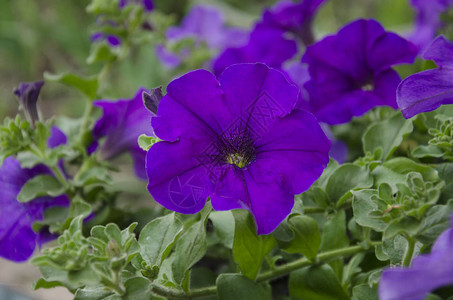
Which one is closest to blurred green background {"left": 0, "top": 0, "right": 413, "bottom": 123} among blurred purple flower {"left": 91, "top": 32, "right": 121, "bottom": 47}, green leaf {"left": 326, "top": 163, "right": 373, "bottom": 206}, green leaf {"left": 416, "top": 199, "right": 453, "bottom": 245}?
blurred purple flower {"left": 91, "top": 32, "right": 121, "bottom": 47}

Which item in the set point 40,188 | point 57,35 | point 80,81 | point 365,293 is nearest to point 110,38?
point 80,81

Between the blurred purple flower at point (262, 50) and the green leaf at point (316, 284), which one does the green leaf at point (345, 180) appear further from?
the blurred purple flower at point (262, 50)

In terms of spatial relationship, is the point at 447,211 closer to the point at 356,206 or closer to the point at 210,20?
the point at 356,206

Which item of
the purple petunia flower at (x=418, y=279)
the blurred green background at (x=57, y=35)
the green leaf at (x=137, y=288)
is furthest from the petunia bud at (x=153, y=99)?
the blurred green background at (x=57, y=35)

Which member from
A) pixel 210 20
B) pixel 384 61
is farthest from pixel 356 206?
pixel 210 20

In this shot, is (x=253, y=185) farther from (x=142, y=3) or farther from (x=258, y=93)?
(x=142, y=3)
